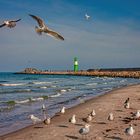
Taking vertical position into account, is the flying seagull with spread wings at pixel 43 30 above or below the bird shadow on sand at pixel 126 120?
above

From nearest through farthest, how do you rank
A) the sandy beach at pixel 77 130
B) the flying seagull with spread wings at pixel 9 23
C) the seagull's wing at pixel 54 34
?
the flying seagull with spread wings at pixel 9 23 < the seagull's wing at pixel 54 34 < the sandy beach at pixel 77 130

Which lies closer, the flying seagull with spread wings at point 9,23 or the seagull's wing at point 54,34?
the flying seagull with spread wings at point 9,23

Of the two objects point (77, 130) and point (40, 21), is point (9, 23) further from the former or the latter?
point (77, 130)

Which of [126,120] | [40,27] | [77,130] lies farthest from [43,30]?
[126,120]

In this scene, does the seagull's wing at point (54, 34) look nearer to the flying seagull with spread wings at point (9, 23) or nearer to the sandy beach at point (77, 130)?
the flying seagull with spread wings at point (9, 23)

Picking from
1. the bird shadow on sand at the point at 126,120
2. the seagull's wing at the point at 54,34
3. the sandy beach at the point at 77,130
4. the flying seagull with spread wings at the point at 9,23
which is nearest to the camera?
the flying seagull with spread wings at the point at 9,23

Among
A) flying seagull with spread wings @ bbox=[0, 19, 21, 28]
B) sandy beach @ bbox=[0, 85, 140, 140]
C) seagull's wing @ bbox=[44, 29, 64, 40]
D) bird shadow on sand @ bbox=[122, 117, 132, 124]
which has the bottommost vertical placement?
sandy beach @ bbox=[0, 85, 140, 140]

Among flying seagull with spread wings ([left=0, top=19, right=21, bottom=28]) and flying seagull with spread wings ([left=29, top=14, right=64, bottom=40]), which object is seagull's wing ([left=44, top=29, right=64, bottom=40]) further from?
flying seagull with spread wings ([left=0, top=19, right=21, bottom=28])

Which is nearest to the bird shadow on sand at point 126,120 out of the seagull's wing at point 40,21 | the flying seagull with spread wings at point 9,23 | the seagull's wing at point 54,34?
the seagull's wing at point 54,34

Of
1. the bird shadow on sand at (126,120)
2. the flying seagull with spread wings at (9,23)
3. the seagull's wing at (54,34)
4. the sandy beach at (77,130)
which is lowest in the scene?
the sandy beach at (77,130)

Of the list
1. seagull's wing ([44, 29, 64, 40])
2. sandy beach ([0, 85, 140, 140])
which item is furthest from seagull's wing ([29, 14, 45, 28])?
sandy beach ([0, 85, 140, 140])

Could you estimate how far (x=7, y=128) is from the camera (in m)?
13.2

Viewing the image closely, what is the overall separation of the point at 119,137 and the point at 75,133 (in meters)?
1.43

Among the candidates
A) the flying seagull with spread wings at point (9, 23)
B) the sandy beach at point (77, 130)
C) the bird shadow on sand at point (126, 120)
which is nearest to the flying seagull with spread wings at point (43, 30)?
the flying seagull with spread wings at point (9, 23)
